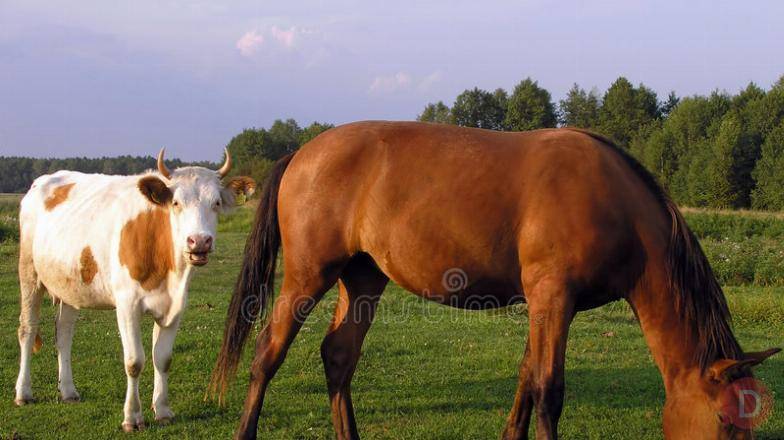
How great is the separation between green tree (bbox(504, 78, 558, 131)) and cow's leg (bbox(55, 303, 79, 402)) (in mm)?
38237

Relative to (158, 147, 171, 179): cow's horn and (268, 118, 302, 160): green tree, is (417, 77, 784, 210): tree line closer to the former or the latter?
(268, 118, 302, 160): green tree

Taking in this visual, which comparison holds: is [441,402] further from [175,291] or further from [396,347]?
[175,291]

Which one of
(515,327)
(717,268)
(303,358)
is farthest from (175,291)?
(717,268)

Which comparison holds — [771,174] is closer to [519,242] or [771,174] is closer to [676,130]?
[676,130]

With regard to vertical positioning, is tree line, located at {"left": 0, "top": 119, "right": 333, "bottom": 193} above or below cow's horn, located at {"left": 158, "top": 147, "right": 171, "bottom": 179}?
above

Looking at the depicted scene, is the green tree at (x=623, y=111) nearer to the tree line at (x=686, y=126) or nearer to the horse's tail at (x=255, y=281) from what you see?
the tree line at (x=686, y=126)

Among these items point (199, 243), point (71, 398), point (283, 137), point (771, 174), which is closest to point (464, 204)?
point (199, 243)

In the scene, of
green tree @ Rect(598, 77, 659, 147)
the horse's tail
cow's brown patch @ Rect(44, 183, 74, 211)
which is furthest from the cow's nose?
green tree @ Rect(598, 77, 659, 147)

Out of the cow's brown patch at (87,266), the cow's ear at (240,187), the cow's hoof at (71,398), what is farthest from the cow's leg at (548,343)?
the cow's hoof at (71,398)

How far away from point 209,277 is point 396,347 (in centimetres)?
814

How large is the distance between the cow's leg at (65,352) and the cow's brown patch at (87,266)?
0.91 metres

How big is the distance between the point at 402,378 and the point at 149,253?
118 inches

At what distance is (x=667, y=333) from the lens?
13.5ft

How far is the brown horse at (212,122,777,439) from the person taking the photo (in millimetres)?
4008
